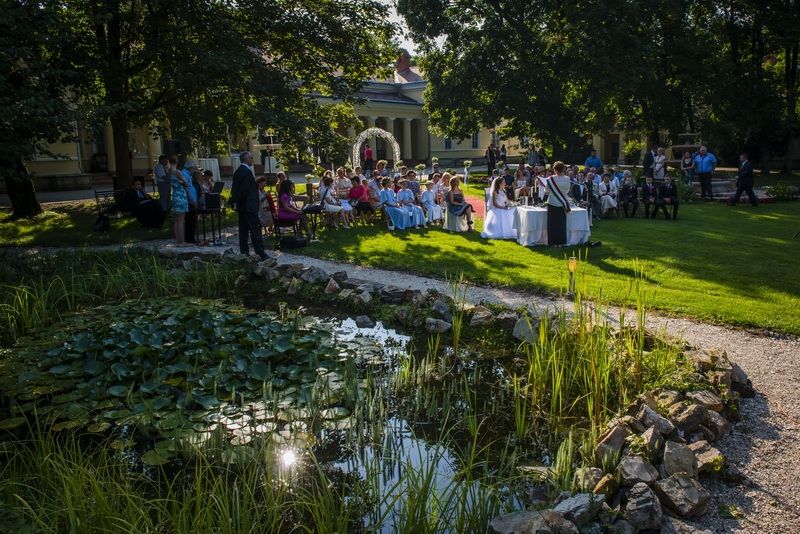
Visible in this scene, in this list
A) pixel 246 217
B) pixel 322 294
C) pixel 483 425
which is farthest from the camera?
pixel 246 217

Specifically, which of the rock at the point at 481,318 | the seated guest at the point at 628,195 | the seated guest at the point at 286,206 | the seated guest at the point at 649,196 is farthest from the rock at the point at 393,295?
the seated guest at the point at 628,195

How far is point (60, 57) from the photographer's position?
13.9 meters

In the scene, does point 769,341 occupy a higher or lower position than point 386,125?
lower

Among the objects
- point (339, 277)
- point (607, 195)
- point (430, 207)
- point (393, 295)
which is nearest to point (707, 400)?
point (393, 295)

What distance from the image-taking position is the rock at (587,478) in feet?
12.6

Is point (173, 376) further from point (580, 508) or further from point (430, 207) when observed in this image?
point (430, 207)

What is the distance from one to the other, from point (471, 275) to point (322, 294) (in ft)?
8.20

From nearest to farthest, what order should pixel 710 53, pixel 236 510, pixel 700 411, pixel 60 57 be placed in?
pixel 236 510
pixel 700 411
pixel 60 57
pixel 710 53

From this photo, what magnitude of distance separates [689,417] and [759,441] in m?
0.57

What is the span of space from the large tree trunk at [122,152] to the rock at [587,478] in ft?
53.6

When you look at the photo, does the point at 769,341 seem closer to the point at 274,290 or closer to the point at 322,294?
the point at 322,294

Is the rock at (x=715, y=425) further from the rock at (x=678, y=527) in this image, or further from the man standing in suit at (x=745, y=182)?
the man standing in suit at (x=745, y=182)

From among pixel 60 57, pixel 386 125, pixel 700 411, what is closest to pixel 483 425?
pixel 700 411

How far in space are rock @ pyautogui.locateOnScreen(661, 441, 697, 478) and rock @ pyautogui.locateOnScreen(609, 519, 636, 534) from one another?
1.99 feet
